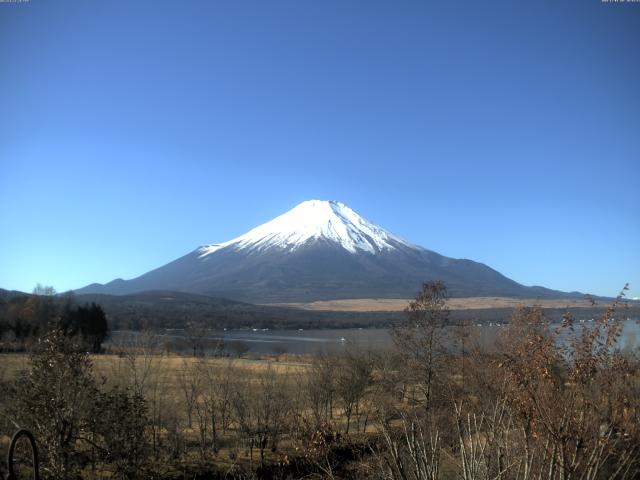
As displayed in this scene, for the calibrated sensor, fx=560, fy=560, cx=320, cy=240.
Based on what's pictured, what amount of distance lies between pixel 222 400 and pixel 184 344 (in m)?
56.2

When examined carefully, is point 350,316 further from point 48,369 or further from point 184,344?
point 48,369

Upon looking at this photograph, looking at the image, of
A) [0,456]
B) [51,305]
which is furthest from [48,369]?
[51,305]

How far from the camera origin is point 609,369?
7102 millimetres

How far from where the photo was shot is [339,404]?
31297 mm

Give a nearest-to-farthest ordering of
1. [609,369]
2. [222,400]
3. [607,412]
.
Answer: [607,412]
[609,369]
[222,400]

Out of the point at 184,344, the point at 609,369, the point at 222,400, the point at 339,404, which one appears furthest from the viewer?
the point at 184,344

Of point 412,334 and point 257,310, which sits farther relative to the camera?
point 257,310

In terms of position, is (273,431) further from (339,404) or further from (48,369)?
(48,369)

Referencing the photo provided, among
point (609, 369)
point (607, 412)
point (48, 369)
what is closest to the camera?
point (607, 412)

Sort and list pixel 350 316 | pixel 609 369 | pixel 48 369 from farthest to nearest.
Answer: pixel 350 316 < pixel 48 369 < pixel 609 369

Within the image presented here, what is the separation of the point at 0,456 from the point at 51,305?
6144 cm

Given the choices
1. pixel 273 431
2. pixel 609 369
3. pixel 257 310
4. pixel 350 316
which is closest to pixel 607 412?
pixel 609 369

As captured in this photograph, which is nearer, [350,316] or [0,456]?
[0,456]

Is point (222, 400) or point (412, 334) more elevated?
point (412, 334)
